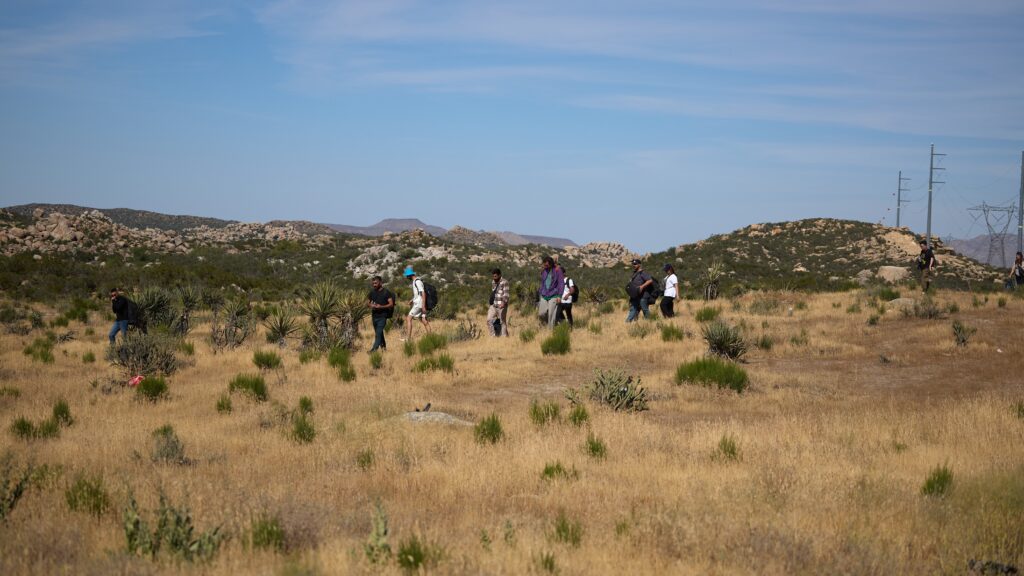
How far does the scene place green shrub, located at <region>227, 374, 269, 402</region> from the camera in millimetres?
11570

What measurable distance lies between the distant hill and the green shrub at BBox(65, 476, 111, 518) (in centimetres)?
10655

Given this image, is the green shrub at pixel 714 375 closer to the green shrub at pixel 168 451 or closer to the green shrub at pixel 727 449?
the green shrub at pixel 727 449

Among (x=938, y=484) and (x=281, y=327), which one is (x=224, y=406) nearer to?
Answer: (x=281, y=327)

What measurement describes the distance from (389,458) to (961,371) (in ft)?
36.8

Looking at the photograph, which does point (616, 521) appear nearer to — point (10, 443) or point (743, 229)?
point (10, 443)

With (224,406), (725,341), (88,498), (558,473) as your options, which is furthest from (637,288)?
(88,498)

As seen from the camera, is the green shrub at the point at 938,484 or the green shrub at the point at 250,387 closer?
the green shrub at the point at 938,484

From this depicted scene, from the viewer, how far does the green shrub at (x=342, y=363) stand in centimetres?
1347

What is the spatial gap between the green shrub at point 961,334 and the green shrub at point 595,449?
453 inches

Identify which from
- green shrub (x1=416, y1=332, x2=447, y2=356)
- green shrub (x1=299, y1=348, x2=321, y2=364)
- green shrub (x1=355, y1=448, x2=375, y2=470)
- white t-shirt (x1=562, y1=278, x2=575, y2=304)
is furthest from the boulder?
green shrub (x1=355, y1=448, x2=375, y2=470)

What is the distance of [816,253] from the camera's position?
63969 millimetres

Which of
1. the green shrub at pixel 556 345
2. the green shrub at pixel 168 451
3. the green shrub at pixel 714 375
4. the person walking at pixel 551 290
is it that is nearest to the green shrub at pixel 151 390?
the green shrub at pixel 168 451

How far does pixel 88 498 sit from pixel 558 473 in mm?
4019

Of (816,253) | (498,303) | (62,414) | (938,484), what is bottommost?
(62,414)
